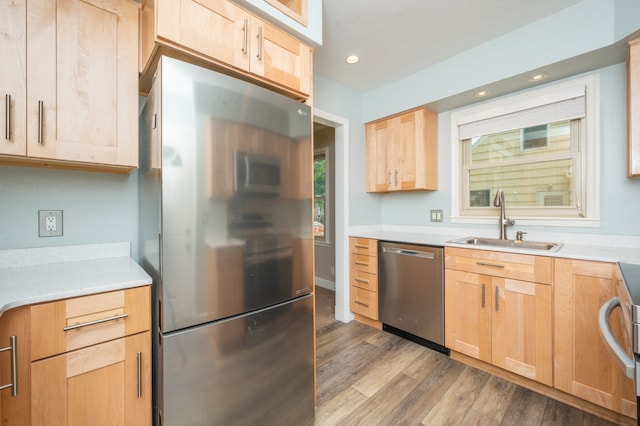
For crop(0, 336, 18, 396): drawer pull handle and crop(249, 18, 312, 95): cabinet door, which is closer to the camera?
crop(0, 336, 18, 396): drawer pull handle

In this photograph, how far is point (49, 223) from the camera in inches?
53.9

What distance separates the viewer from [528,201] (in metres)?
2.35

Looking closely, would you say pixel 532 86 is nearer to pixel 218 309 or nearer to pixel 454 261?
pixel 454 261

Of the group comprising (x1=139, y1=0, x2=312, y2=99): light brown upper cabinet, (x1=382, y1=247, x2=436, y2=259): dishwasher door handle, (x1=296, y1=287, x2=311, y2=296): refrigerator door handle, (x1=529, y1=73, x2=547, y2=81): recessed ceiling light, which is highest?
(x1=529, y1=73, x2=547, y2=81): recessed ceiling light

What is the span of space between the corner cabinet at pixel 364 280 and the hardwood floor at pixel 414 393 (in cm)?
40

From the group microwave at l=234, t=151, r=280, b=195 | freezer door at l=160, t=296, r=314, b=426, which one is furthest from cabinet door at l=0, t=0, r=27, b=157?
freezer door at l=160, t=296, r=314, b=426

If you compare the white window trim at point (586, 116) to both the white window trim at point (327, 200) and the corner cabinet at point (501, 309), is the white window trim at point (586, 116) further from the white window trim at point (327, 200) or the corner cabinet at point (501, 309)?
the white window trim at point (327, 200)

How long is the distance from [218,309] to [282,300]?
33cm

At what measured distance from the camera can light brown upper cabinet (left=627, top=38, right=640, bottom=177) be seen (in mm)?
1622

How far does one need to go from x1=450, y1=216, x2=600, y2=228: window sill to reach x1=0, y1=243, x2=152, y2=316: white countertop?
8.85ft

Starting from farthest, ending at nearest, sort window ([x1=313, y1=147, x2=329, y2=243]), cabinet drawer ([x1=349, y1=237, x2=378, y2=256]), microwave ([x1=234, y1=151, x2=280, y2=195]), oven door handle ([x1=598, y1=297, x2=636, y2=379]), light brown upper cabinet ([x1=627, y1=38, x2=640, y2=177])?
window ([x1=313, y1=147, x2=329, y2=243]), cabinet drawer ([x1=349, y1=237, x2=378, y2=256]), light brown upper cabinet ([x1=627, y1=38, x2=640, y2=177]), microwave ([x1=234, y1=151, x2=280, y2=195]), oven door handle ([x1=598, y1=297, x2=636, y2=379])

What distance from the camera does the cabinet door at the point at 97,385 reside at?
2.93ft

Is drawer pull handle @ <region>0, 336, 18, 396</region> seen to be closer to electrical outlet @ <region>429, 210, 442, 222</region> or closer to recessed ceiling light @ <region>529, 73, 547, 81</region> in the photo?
electrical outlet @ <region>429, 210, 442, 222</region>

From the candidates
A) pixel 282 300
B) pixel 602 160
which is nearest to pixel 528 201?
pixel 602 160
